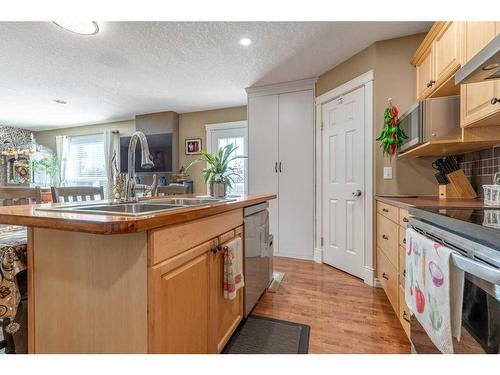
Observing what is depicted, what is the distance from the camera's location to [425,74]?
2043 millimetres

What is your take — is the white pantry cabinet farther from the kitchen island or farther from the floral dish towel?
the kitchen island

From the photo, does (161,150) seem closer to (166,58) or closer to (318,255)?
(166,58)

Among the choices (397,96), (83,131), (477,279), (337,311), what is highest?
(83,131)

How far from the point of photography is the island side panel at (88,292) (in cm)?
84

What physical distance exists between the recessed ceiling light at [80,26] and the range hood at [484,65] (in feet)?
8.19

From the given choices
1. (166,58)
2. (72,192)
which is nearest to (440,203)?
(72,192)

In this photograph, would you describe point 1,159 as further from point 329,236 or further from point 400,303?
point 400,303

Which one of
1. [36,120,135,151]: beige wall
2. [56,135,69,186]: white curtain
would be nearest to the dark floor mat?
[36,120,135,151]: beige wall

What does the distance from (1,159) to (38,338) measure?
5485mm

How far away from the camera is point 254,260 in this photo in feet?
6.02

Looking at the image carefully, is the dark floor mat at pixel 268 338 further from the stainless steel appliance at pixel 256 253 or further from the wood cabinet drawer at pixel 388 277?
the wood cabinet drawer at pixel 388 277

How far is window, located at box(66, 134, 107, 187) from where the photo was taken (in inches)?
213

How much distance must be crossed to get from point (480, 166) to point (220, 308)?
7.02 ft
